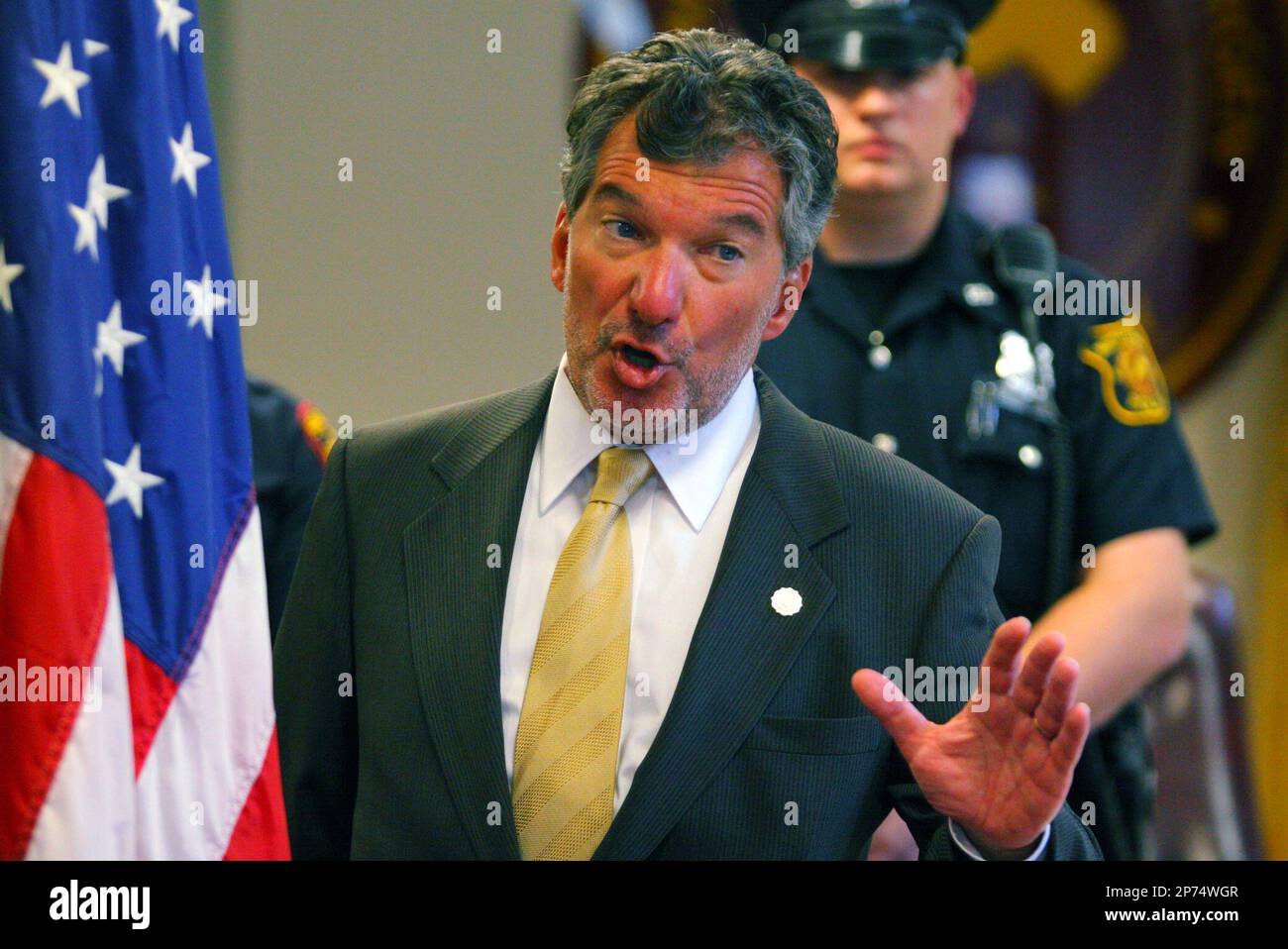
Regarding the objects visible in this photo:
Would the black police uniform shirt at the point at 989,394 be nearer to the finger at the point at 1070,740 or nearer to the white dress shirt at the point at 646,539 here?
the white dress shirt at the point at 646,539

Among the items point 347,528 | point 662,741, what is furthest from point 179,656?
point 662,741

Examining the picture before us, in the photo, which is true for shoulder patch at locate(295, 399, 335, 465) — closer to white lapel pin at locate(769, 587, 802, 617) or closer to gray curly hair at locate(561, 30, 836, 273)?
gray curly hair at locate(561, 30, 836, 273)

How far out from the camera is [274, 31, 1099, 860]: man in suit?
165cm

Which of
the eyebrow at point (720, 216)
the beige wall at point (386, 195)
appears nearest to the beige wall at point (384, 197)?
the beige wall at point (386, 195)

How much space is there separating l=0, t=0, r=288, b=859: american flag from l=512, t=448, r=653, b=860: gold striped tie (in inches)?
17.8

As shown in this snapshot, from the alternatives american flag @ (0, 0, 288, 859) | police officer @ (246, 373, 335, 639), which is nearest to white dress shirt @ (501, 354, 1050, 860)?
american flag @ (0, 0, 288, 859)

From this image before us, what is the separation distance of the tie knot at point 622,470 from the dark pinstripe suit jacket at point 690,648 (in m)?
0.10

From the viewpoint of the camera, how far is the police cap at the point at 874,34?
8.34ft
